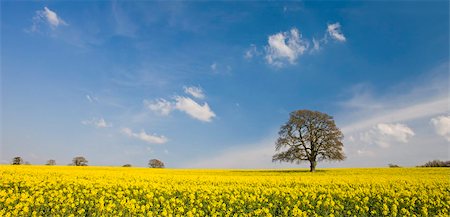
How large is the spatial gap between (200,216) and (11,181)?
39.6 ft

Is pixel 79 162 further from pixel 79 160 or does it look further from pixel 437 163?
pixel 437 163

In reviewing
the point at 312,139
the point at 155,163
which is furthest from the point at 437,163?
the point at 155,163

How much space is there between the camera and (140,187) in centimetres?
1574

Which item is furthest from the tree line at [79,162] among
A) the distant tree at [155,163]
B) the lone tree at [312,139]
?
the lone tree at [312,139]

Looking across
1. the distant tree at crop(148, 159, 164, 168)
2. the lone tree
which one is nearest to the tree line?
the distant tree at crop(148, 159, 164, 168)

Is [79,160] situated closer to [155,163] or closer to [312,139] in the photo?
[155,163]

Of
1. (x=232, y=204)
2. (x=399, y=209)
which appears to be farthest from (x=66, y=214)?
(x=399, y=209)

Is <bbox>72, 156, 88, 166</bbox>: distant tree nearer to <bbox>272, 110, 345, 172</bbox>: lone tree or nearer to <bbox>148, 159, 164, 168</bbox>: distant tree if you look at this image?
<bbox>148, 159, 164, 168</bbox>: distant tree

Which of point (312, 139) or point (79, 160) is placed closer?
point (312, 139)

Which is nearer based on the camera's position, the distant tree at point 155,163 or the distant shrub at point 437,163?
the distant shrub at point 437,163

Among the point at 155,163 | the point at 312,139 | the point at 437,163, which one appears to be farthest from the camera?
the point at 155,163

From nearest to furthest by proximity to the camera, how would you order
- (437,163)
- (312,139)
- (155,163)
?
1. (312,139)
2. (437,163)
3. (155,163)

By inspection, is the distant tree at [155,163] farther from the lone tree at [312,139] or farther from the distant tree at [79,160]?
the lone tree at [312,139]

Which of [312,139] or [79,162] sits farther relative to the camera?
[79,162]
